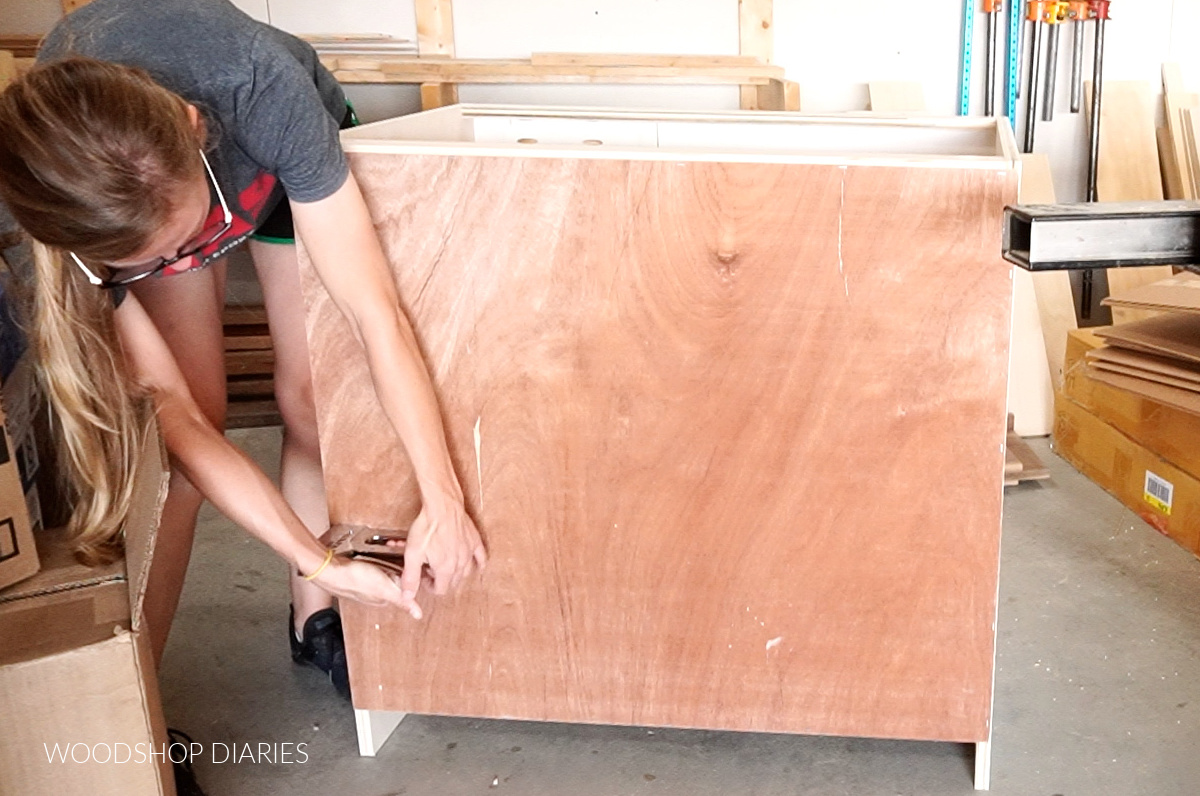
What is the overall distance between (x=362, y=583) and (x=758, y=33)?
88.5 inches

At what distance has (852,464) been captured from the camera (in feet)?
4.61

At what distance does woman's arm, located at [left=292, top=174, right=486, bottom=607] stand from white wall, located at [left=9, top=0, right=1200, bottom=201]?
78.3 inches

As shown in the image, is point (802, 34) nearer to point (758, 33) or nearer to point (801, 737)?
point (758, 33)

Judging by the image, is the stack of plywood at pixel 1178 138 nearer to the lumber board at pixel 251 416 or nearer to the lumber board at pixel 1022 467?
the lumber board at pixel 1022 467

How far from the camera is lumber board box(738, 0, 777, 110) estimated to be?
3.15 m

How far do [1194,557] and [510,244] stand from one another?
1.59 m

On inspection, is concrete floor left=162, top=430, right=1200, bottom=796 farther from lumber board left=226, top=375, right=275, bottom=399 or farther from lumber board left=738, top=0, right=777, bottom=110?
lumber board left=738, top=0, right=777, bottom=110

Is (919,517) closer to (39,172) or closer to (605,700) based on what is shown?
(605,700)

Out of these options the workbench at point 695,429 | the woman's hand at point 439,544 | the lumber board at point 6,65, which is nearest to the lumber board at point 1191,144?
the workbench at point 695,429

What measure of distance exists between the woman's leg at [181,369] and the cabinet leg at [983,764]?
1.13m

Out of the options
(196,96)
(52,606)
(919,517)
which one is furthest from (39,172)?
(919,517)

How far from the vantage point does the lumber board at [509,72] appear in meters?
2.92

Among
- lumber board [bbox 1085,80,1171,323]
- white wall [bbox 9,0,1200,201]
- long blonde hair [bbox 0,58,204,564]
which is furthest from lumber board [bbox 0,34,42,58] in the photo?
lumber board [bbox 1085,80,1171,323]

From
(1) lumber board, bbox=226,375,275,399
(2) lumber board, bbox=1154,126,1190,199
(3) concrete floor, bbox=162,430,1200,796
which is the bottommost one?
(3) concrete floor, bbox=162,430,1200,796
